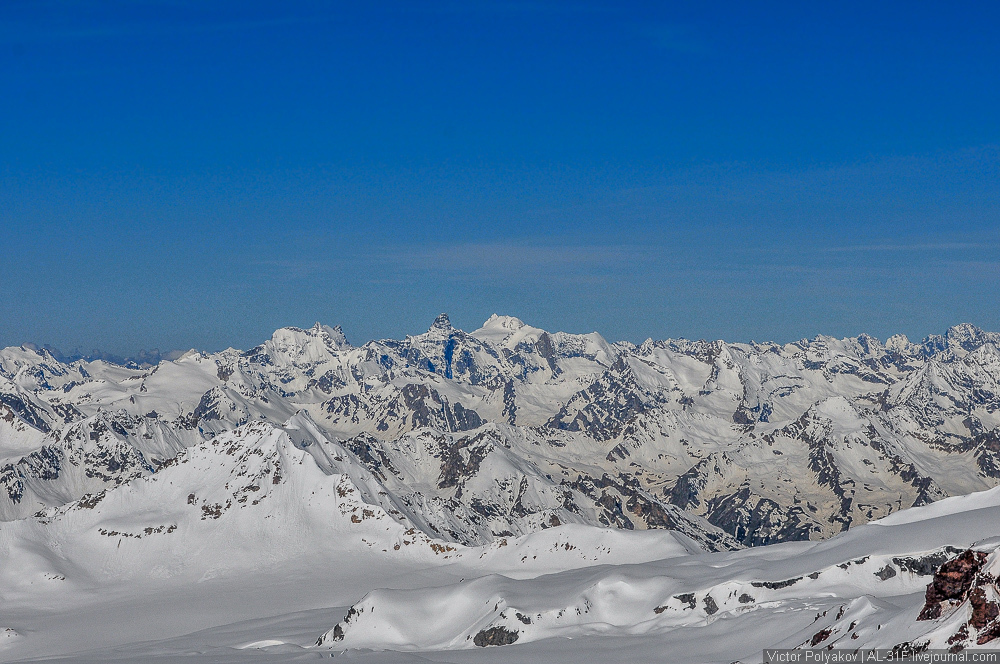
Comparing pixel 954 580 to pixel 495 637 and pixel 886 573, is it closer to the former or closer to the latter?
pixel 886 573

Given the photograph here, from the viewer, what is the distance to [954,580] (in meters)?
79.5

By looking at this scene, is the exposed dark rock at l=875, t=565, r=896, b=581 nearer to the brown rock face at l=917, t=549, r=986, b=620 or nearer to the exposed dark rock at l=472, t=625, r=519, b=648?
the exposed dark rock at l=472, t=625, r=519, b=648

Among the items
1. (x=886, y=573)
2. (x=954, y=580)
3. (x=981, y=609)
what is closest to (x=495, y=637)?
(x=886, y=573)

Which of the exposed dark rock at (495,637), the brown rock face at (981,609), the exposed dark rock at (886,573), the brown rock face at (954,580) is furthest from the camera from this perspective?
the exposed dark rock at (495,637)

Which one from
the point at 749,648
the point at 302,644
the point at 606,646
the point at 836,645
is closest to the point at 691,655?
the point at 749,648

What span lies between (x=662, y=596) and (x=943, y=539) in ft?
151

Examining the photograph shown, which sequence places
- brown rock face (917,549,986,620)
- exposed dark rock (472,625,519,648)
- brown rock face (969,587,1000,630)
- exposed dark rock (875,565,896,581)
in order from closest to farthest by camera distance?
brown rock face (969,587,1000,630)
brown rock face (917,549,986,620)
exposed dark rock (875,565,896,581)
exposed dark rock (472,625,519,648)

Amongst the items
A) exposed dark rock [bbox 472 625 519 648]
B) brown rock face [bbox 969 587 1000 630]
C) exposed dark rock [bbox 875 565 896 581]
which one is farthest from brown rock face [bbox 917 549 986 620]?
exposed dark rock [bbox 472 625 519 648]

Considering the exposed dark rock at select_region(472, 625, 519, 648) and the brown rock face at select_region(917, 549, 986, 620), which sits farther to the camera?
the exposed dark rock at select_region(472, 625, 519, 648)

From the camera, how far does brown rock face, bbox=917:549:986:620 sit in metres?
77.6

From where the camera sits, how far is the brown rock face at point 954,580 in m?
77.6

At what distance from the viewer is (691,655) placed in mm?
128000

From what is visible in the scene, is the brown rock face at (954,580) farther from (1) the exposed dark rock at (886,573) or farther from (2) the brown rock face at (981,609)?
(1) the exposed dark rock at (886,573)

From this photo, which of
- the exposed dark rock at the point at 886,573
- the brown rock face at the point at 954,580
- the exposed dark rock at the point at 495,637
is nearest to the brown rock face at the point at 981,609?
the brown rock face at the point at 954,580
